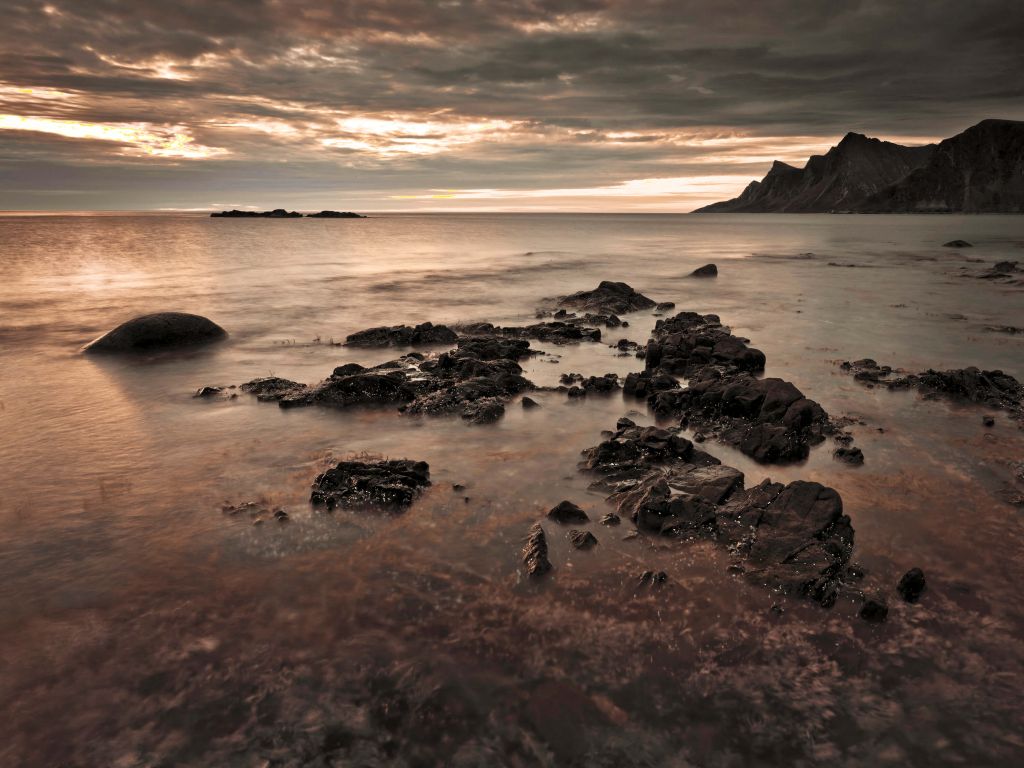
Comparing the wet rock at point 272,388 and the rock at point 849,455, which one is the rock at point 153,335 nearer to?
the wet rock at point 272,388

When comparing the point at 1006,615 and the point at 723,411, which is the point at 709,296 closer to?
the point at 723,411

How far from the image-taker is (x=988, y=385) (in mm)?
13648

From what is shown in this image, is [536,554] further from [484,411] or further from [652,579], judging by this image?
[484,411]

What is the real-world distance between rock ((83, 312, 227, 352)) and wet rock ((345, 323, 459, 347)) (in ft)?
17.5

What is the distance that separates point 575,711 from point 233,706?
3048mm

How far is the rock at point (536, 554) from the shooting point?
7230 millimetres

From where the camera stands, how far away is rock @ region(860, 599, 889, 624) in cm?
631

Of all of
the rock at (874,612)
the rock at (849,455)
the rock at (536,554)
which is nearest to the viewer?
the rock at (874,612)

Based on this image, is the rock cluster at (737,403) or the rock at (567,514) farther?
the rock cluster at (737,403)

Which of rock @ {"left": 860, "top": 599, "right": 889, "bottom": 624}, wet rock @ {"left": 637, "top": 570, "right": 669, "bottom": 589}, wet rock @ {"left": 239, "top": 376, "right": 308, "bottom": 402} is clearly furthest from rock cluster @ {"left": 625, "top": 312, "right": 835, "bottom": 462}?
wet rock @ {"left": 239, "top": 376, "right": 308, "bottom": 402}

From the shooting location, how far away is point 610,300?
29.0 m

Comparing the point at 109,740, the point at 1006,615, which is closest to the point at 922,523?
the point at 1006,615

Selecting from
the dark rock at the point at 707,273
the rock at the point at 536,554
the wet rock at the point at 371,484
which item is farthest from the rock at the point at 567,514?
the dark rock at the point at 707,273

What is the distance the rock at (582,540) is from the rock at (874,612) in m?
3.06
